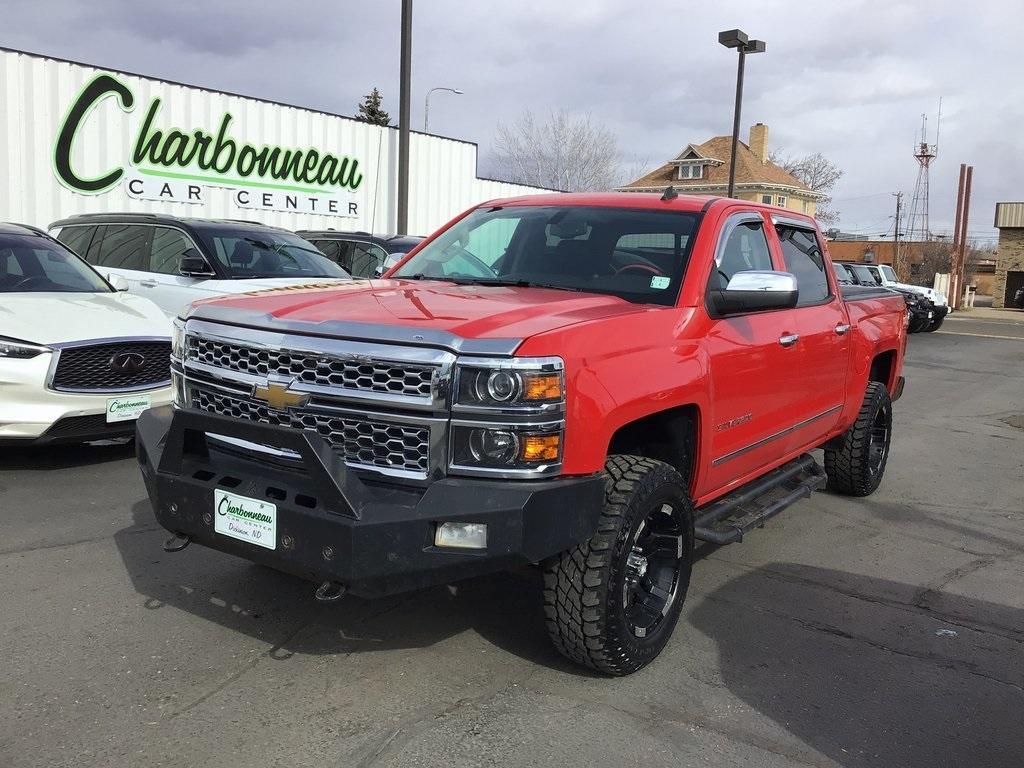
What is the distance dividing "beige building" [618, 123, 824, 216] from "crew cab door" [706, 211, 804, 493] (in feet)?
197

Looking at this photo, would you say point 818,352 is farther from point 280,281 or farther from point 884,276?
point 884,276

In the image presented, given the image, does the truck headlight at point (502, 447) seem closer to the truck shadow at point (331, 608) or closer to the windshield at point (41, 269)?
the truck shadow at point (331, 608)

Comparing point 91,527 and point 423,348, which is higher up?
point 423,348

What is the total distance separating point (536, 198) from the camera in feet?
16.0

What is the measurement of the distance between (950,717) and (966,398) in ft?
33.3

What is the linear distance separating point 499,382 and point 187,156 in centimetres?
1370

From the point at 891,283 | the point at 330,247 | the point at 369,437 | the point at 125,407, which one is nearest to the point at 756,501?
the point at 369,437

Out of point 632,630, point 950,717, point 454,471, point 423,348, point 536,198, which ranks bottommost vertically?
point 950,717

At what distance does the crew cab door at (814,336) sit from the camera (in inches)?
193

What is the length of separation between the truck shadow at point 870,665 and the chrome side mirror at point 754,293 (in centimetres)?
143

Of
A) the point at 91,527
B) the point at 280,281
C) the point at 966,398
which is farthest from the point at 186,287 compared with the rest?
the point at 966,398

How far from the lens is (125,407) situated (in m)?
6.12

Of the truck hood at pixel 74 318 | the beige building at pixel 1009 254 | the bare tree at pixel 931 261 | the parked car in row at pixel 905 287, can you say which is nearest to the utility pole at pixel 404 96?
the truck hood at pixel 74 318

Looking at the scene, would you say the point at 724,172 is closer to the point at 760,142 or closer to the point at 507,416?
the point at 760,142
